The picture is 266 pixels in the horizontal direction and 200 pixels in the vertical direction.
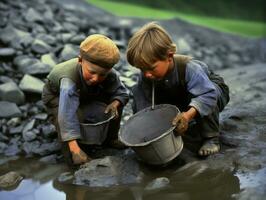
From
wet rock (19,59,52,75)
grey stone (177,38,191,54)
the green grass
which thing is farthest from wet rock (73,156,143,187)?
the green grass

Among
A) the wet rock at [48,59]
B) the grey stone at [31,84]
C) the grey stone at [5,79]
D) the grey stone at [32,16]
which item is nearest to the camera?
the grey stone at [31,84]

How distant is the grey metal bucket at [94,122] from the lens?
2617mm

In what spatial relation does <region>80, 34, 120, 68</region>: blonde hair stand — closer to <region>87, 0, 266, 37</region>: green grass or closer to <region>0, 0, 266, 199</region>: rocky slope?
<region>0, 0, 266, 199</region>: rocky slope

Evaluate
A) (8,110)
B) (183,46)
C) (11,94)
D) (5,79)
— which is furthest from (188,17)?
(8,110)

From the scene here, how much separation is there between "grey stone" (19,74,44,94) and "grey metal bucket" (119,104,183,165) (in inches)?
50.3

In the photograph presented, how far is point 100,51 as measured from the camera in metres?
2.45

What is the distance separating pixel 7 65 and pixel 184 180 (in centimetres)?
221

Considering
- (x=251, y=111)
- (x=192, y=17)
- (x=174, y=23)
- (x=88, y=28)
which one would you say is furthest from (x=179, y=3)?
(x=251, y=111)

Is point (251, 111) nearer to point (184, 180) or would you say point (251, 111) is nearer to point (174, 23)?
point (184, 180)

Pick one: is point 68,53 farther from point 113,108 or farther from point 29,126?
point 113,108

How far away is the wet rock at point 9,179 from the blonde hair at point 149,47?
2.93 feet

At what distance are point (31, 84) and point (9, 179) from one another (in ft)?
3.95

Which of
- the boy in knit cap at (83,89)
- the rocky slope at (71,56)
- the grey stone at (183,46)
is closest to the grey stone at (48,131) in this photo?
the rocky slope at (71,56)

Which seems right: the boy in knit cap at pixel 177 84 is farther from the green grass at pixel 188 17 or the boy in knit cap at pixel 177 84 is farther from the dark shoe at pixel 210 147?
the green grass at pixel 188 17
